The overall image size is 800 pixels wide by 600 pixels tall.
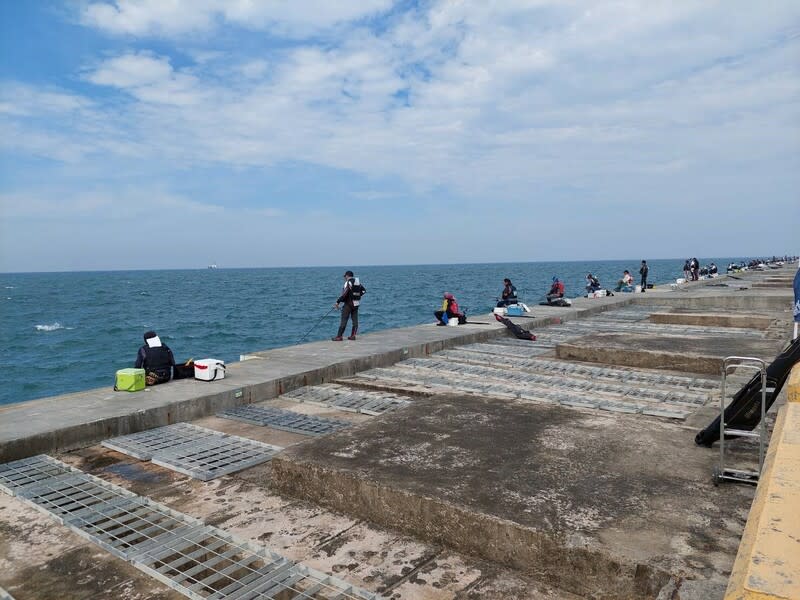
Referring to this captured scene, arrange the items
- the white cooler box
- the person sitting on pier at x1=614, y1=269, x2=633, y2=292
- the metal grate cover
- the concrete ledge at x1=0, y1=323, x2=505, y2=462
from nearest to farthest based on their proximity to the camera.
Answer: the metal grate cover < the concrete ledge at x1=0, y1=323, x2=505, y2=462 < the white cooler box < the person sitting on pier at x1=614, y1=269, x2=633, y2=292

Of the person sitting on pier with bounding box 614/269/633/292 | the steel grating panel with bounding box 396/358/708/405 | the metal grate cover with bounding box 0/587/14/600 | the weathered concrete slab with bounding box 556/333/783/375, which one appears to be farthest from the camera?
the person sitting on pier with bounding box 614/269/633/292

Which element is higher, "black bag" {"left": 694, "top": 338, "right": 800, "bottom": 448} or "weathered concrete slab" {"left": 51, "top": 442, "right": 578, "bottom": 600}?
"black bag" {"left": 694, "top": 338, "right": 800, "bottom": 448}

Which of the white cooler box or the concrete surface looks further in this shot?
the white cooler box

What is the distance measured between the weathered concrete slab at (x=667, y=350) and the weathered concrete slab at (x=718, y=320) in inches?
141

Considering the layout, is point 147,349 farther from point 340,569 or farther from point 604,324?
point 604,324

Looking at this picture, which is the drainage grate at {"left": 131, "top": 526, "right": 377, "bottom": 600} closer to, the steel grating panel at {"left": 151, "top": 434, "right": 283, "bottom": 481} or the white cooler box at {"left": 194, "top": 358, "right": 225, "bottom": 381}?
the steel grating panel at {"left": 151, "top": 434, "right": 283, "bottom": 481}

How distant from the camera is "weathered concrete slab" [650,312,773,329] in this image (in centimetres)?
1446

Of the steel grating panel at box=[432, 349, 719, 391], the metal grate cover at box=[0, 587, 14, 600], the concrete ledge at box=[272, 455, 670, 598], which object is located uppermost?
the concrete ledge at box=[272, 455, 670, 598]

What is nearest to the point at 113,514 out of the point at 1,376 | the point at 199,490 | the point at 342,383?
the point at 199,490

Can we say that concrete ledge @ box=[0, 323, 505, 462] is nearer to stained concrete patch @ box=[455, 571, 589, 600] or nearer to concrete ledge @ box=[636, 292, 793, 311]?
stained concrete patch @ box=[455, 571, 589, 600]

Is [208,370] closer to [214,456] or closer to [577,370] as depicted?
[214,456]

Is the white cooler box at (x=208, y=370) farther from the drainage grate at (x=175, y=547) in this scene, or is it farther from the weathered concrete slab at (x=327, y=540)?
the drainage grate at (x=175, y=547)

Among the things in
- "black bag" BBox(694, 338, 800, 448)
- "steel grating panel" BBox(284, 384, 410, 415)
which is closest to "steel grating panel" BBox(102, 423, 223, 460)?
"steel grating panel" BBox(284, 384, 410, 415)

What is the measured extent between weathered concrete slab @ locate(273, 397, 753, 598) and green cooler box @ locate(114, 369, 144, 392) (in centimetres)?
376
